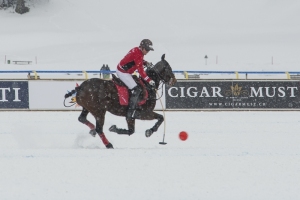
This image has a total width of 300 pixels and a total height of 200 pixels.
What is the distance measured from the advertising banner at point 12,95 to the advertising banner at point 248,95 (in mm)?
5695

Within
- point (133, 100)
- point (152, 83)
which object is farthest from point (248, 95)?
point (133, 100)

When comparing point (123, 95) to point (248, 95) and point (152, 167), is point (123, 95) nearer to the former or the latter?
point (152, 167)

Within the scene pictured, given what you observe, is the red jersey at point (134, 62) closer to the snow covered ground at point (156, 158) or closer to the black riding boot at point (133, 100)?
the black riding boot at point (133, 100)

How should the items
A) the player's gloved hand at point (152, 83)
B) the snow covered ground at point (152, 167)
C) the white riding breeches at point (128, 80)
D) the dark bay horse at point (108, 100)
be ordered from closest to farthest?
1. the snow covered ground at point (152, 167)
2. the dark bay horse at point (108, 100)
3. the white riding breeches at point (128, 80)
4. the player's gloved hand at point (152, 83)

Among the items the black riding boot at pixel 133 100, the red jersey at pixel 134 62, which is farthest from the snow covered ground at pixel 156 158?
the red jersey at pixel 134 62

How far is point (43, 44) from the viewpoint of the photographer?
63219mm

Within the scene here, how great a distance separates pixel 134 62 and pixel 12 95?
9.93 m

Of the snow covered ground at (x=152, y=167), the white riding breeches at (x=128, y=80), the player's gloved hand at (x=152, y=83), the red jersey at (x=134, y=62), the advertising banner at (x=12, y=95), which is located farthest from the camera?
the advertising banner at (x=12, y=95)

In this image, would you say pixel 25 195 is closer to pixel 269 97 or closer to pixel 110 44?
pixel 269 97

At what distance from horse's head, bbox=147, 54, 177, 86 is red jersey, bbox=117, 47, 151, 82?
9.6 inches

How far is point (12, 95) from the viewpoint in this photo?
20.5 m

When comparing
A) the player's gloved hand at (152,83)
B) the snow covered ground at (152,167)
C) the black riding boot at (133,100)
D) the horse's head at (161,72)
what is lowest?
the snow covered ground at (152,167)

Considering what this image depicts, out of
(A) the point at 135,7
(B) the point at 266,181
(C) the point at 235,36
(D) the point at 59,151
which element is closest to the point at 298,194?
(B) the point at 266,181

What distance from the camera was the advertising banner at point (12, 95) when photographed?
67.0ft
